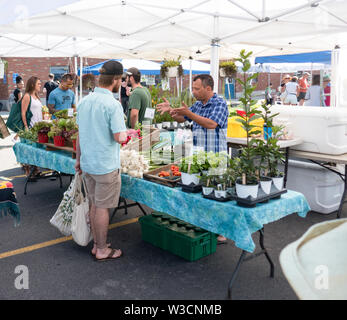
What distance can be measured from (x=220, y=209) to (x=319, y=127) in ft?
8.18

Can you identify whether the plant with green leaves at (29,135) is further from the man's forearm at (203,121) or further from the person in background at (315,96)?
the person in background at (315,96)

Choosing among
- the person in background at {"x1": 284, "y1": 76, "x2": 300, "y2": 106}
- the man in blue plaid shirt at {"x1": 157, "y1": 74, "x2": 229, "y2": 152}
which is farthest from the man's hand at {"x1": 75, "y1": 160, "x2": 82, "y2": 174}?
the person in background at {"x1": 284, "y1": 76, "x2": 300, "y2": 106}

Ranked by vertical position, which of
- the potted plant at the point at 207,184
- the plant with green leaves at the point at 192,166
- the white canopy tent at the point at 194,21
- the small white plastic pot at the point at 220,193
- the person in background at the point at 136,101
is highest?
the white canopy tent at the point at 194,21

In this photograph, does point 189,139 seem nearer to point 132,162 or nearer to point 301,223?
point 132,162

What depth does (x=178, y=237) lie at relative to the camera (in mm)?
3584

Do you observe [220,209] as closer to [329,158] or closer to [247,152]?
[247,152]

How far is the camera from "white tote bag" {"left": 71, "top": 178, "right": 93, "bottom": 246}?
3.59 metres

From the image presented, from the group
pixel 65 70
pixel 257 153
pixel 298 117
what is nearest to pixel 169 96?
pixel 298 117

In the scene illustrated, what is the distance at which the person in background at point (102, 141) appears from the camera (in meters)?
3.12

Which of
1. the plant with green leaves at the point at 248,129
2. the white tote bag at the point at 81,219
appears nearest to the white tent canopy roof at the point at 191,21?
the white tote bag at the point at 81,219

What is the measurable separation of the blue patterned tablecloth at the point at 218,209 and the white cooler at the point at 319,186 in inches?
77.3

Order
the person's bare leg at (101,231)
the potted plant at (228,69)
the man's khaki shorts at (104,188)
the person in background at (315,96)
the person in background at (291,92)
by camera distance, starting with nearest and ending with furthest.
A: the man's khaki shorts at (104,188)
the person's bare leg at (101,231)
the potted plant at (228,69)
the person in background at (315,96)
the person in background at (291,92)

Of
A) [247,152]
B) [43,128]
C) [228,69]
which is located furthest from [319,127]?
[228,69]

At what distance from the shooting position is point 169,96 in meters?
6.50
